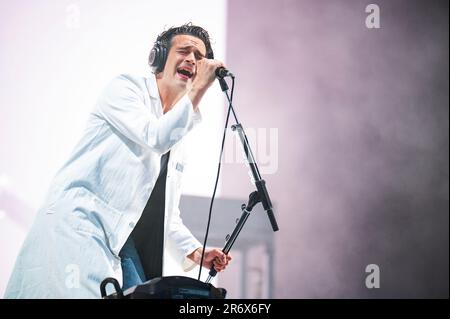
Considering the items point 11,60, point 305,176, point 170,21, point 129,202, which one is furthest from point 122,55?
point 305,176

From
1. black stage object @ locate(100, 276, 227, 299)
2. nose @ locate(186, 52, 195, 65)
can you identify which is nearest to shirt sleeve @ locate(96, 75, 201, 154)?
nose @ locate(186, 52, 195, 65)

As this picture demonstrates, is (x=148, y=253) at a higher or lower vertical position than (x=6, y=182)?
lower

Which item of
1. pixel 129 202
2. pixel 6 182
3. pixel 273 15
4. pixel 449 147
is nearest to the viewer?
pixel 129 202

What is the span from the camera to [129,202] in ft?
5.98

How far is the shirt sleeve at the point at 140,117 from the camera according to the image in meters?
1.73

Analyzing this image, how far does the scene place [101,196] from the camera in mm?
1793

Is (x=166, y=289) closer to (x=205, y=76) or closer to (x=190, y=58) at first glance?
(x=205, y=76)

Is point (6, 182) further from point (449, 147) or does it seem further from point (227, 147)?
point (449, 147)

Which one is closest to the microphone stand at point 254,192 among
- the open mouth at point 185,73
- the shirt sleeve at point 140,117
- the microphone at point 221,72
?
the microphone at point 221,72

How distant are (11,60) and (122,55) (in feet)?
1.39

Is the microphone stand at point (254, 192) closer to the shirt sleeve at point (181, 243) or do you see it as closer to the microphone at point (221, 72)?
the microphone at point (221, 72)

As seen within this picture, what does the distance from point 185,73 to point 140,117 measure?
0.37 metres

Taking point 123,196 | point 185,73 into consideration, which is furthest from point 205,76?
point 123,196
